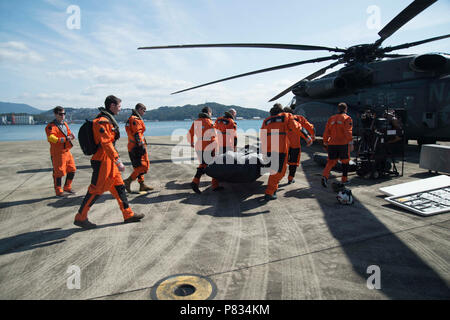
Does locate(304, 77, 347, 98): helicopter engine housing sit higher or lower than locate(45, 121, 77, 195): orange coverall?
higher

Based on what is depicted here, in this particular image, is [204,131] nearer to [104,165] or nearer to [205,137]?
[205,137]

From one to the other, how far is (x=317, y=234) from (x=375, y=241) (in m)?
0.69

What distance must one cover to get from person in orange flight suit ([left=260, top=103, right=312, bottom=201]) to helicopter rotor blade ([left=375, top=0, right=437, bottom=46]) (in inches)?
155

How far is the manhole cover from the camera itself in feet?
7.39

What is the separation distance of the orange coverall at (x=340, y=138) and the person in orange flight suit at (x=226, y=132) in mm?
2297

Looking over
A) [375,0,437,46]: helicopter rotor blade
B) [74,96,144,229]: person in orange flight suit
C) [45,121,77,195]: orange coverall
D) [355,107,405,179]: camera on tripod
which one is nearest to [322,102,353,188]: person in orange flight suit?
[355,107,405,179]: camera on tripod

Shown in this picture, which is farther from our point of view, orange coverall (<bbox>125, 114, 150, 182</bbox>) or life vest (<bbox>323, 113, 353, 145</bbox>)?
life vest (<bbox>323, 113, 353, 145</bbox>)

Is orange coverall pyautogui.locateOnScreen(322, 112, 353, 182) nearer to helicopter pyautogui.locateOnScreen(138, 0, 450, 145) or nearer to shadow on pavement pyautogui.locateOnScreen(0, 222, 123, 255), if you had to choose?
helicopter pyautogui.locateOnScreen(138, 0, 450, 145)

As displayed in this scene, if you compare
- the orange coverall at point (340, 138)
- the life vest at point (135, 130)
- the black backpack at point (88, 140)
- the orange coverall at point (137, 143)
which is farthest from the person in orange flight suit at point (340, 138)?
the black backpack at point (88, 140)

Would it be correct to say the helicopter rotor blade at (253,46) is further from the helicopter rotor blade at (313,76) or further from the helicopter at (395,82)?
the helicopter rotor blade at (313,76)

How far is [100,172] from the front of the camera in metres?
3.66

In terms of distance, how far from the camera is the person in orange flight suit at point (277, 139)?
5.11m

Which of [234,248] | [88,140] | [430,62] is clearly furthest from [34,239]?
[430,62]
